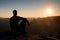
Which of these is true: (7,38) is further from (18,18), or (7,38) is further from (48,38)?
(48,38)

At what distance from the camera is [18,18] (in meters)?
16.2

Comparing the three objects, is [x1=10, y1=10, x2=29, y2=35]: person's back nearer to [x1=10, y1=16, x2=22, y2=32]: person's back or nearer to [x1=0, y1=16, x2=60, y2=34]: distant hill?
[x1=10, y1=16, x2=22, y2=32]: person's back

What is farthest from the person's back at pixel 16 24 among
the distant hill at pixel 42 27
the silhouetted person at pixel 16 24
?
the distant hill at pixel 42 27

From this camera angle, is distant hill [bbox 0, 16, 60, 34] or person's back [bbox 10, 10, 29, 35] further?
A: distant hill [bbox 0, 16, 60, 34]

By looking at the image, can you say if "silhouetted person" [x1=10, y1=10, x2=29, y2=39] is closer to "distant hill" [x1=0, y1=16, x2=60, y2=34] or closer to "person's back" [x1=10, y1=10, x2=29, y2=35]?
"person's back" [x1=10, y1=10, x2=29, y2=35]

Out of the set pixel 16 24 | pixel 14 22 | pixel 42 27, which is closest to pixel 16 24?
pixel 16 24

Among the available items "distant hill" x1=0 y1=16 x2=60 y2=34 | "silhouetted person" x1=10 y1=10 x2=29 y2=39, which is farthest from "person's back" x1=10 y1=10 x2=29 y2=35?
"distant hill" x1=0 y1=16 x2=60 y2=34

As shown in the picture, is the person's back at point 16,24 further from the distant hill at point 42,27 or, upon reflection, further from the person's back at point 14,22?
the distant hill at point 42,27

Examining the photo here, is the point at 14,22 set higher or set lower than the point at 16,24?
higher

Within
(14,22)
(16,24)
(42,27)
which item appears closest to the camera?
(14,22)

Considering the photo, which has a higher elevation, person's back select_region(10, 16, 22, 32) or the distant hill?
person's back select_region(10, 16, 22, 32)

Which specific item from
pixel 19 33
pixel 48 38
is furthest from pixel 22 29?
pixel 48 38

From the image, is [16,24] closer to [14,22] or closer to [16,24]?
[16,24]

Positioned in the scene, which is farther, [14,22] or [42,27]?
[42,27]
